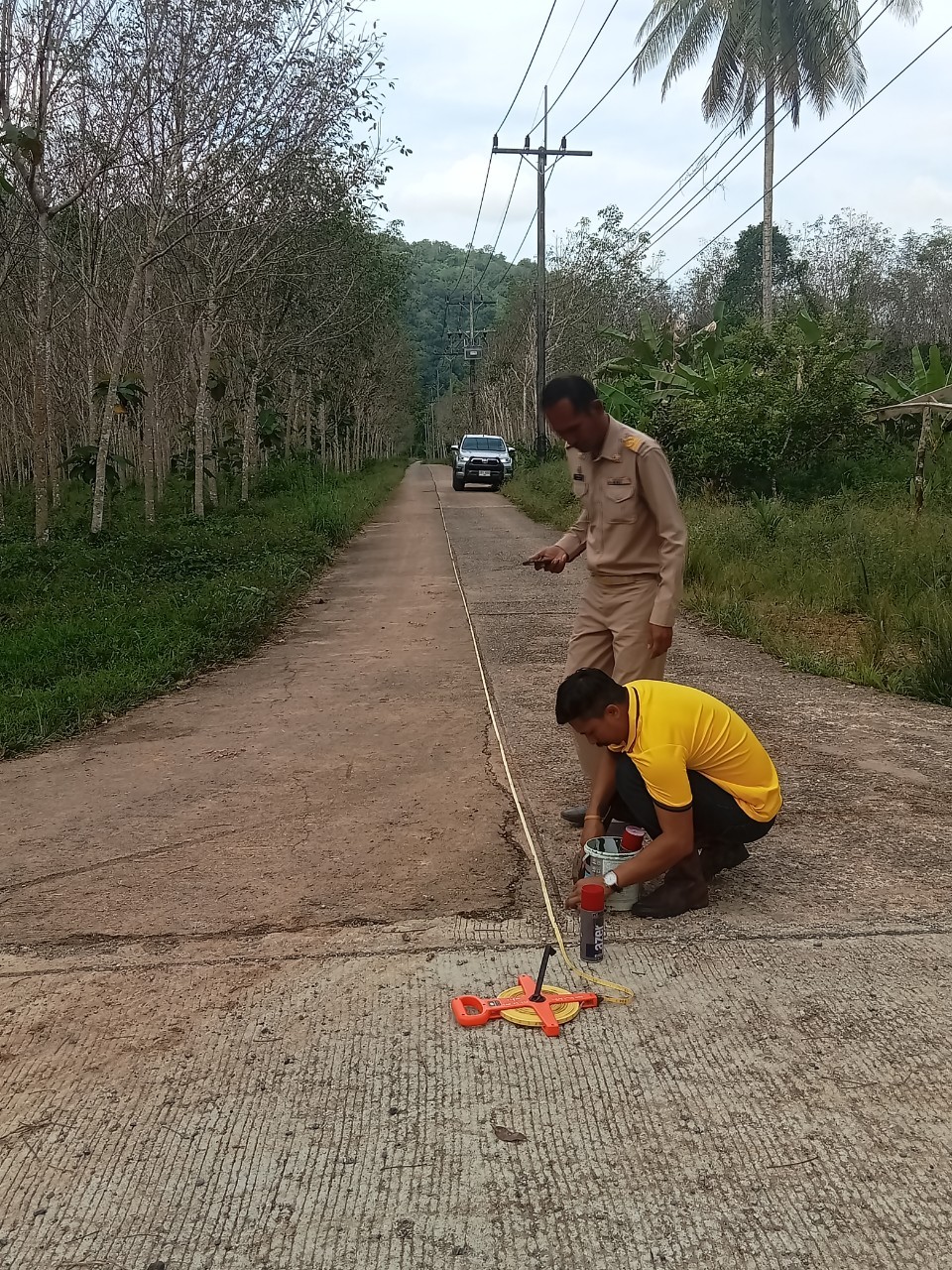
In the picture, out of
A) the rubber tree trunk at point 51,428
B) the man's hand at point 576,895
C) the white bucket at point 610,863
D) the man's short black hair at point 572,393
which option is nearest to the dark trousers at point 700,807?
Answer: the white bucket at point 610,863

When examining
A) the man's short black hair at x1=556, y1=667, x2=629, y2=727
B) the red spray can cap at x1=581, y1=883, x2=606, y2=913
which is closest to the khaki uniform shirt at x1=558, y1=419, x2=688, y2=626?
the man's short black hair at x1=556, y1=667, x2=629, y2=727

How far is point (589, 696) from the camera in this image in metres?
3.21

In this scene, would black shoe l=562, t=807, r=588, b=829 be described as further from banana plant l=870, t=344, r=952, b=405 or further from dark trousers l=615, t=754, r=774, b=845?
banana plant l=870, t=344, r=952, b=405

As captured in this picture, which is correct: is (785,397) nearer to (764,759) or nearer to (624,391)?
(624,391)

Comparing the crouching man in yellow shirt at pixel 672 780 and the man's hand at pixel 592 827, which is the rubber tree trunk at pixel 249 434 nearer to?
the man's hand at pixel 592 827

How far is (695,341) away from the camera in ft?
63.9

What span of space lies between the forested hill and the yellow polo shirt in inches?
1824

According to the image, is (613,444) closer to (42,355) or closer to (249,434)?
(42,355)

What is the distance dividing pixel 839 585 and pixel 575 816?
→ 580 centimetres

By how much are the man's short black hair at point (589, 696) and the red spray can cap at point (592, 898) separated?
0.50m

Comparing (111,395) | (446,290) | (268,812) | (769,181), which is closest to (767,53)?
(769,181)

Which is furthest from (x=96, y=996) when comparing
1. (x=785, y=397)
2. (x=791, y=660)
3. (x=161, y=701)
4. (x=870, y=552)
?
(x=785, y=397)

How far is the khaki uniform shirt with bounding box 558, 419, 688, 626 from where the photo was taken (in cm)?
387

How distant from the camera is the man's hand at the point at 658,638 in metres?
3.86
